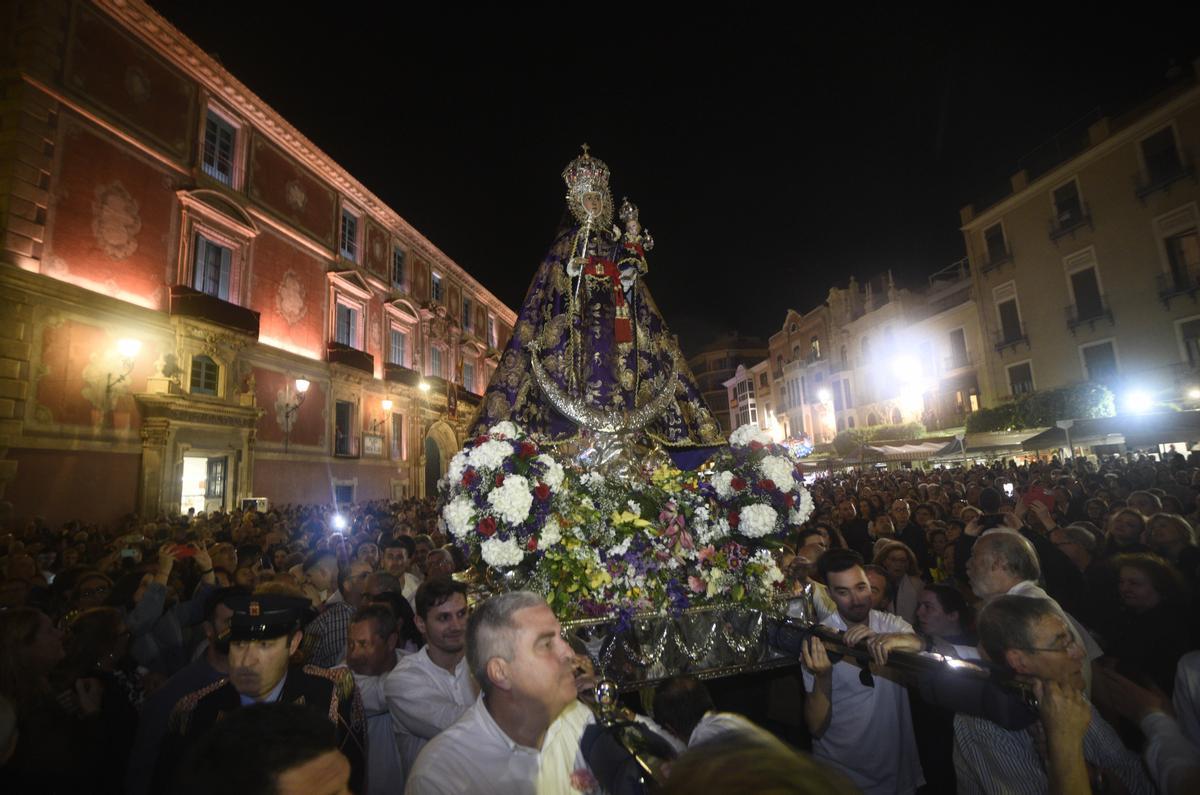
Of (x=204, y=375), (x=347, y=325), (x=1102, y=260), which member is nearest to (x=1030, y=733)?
(x=204, y=375)

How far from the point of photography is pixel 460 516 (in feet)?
11.7

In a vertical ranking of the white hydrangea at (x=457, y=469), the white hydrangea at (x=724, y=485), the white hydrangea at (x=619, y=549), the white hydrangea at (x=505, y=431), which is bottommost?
the white hydrangea at (x=619, y=549)

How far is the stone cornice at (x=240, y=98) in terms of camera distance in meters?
15.5

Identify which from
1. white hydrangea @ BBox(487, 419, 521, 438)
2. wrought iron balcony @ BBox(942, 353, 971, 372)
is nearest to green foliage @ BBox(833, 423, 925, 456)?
wrought iron balcony @ BBox(942, 353, 971, 372)

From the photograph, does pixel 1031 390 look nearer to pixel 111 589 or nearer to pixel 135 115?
pixel 111 589

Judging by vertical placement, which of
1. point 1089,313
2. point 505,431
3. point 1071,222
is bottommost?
point 505,431

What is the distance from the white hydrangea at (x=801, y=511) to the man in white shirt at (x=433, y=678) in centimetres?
221

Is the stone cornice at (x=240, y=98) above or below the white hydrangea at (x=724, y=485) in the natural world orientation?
above

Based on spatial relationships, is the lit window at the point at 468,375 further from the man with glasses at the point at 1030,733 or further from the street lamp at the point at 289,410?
the man with glasses at the point at 1030,733

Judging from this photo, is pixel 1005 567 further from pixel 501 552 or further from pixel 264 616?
pixel 264 616

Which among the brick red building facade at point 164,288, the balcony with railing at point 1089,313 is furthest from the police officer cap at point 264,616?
the balcony with railing at point 1089,313

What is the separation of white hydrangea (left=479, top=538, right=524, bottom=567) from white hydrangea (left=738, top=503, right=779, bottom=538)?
1398mm

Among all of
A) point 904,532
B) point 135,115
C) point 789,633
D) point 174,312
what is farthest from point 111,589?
point 135,115

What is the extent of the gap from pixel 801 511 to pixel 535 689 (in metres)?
2.40
